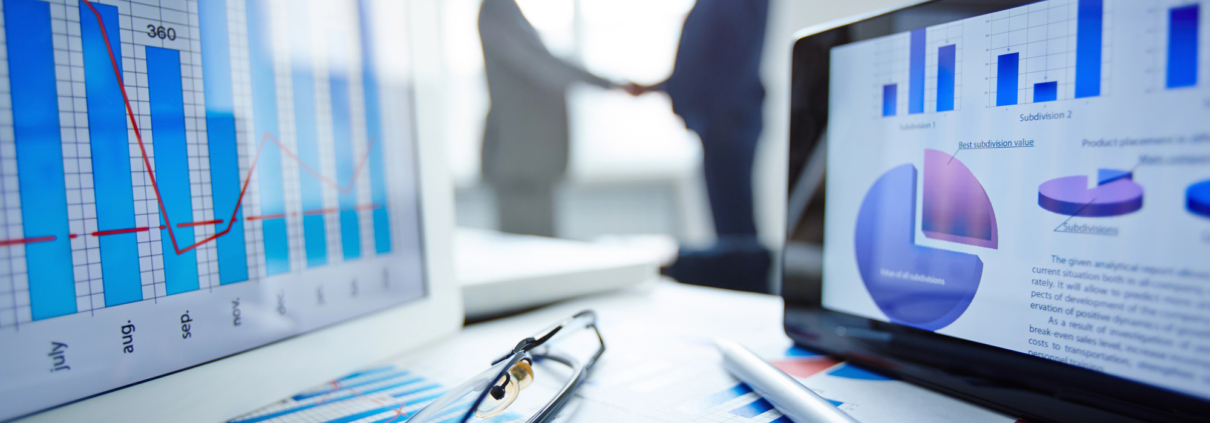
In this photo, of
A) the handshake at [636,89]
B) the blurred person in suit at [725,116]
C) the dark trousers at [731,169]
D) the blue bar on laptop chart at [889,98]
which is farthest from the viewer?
the handshake at [636,89]

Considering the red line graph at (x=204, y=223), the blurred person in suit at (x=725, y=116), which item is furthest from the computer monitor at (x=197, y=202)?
the blurred person in suit at (x=725, y=116)

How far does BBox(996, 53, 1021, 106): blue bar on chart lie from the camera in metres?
0.28

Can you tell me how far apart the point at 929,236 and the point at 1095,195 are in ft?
0.27

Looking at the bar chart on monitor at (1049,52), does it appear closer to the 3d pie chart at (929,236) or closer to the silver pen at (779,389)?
the 3d pie chart at (929,236)

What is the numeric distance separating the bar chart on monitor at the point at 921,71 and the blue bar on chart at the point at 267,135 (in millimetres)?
394

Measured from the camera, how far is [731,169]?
123 cm

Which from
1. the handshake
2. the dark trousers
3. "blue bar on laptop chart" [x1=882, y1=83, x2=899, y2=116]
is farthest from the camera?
the handshake

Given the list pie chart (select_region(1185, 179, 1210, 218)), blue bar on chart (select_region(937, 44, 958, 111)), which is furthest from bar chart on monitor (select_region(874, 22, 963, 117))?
pie chart (select_region(1185, 179, 1210, 218))

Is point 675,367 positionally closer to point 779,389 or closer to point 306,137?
point 779,389

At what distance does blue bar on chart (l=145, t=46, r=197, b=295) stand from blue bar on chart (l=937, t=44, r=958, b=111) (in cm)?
43

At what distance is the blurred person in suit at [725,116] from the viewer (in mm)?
1054

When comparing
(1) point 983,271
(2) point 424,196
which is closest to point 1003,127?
(1) point 983,271

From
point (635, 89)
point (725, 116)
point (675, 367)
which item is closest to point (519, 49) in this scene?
point (635, 89)

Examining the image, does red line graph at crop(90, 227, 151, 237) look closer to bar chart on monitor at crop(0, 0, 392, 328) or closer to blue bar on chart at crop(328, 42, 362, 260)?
bar chart on monitor at crop(0, 0, 392, 328)
